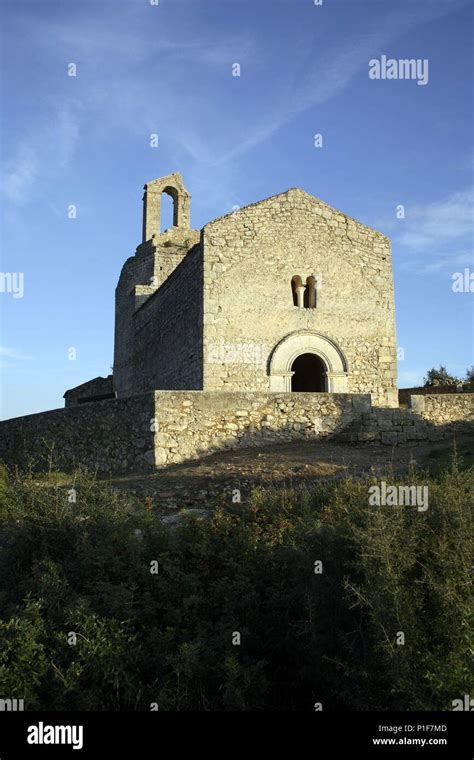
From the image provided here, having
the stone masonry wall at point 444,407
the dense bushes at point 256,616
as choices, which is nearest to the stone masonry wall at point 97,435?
the dense bushes at point 256,616

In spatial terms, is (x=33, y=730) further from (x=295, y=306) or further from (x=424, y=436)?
(x=295, y=306)

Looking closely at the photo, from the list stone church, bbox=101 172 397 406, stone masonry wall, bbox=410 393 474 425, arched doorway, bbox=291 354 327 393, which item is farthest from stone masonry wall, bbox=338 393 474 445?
arched doorway, bbox=291 354 327 393

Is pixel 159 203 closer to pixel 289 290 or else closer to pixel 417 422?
pixel 289 290

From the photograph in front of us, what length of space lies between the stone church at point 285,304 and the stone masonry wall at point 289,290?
3cm

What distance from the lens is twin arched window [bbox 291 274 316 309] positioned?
15617 mm

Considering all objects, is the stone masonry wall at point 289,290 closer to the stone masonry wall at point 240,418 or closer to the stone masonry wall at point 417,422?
the stone masonry wall at point 417,422

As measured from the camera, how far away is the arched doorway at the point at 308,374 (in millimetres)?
16406

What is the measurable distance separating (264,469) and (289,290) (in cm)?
717

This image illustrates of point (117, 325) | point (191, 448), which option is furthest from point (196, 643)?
point (117, 325)

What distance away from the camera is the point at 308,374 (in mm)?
17516

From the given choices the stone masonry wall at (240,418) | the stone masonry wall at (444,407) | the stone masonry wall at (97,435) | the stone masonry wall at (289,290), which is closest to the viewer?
the stone masonry wall at (240,418)

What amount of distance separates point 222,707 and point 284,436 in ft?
24.7

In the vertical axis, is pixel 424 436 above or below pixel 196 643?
above

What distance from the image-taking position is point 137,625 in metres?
5.15
